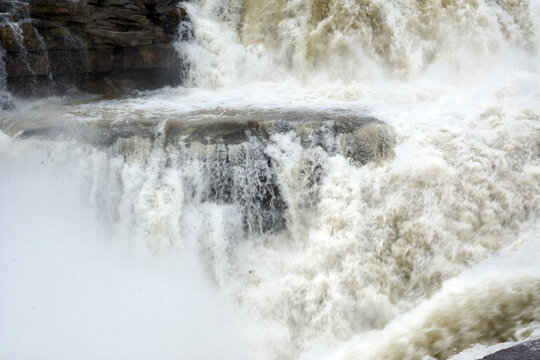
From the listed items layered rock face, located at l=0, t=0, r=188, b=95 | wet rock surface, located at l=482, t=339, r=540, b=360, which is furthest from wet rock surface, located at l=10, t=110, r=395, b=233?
wet rock surface, located at l=482, t=339, r=540, b=360

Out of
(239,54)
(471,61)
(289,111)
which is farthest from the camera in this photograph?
(239,54)

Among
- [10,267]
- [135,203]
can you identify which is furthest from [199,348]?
[10,267]

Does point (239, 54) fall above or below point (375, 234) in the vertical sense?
above

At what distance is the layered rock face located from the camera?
7.12 m

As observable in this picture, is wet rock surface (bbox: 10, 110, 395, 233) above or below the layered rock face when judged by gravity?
below

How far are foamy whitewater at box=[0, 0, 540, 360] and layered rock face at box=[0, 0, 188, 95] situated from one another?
2.42 ft

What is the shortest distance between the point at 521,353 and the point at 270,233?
328 centimetres

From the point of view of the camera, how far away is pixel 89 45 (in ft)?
25.0

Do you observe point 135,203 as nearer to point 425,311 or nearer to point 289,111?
point 289,111

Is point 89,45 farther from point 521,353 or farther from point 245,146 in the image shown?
point 521,353

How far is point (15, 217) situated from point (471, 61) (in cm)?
809

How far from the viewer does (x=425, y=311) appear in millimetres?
Answer: 4141

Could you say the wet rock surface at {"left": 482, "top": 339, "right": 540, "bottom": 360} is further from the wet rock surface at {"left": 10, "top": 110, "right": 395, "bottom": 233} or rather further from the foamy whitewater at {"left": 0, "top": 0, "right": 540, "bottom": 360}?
the wet rock surface at {"left": 10, "top": 110, "right": 395, "bottom": 233}

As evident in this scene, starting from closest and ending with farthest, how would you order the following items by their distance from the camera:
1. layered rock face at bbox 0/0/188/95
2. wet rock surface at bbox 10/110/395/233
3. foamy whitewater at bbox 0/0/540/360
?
foamy whitewater at bbox 0/0/540/360 → wet rock surface at bbox 10/110/395/233 → layered rock face at bbox 0/0/188/95
